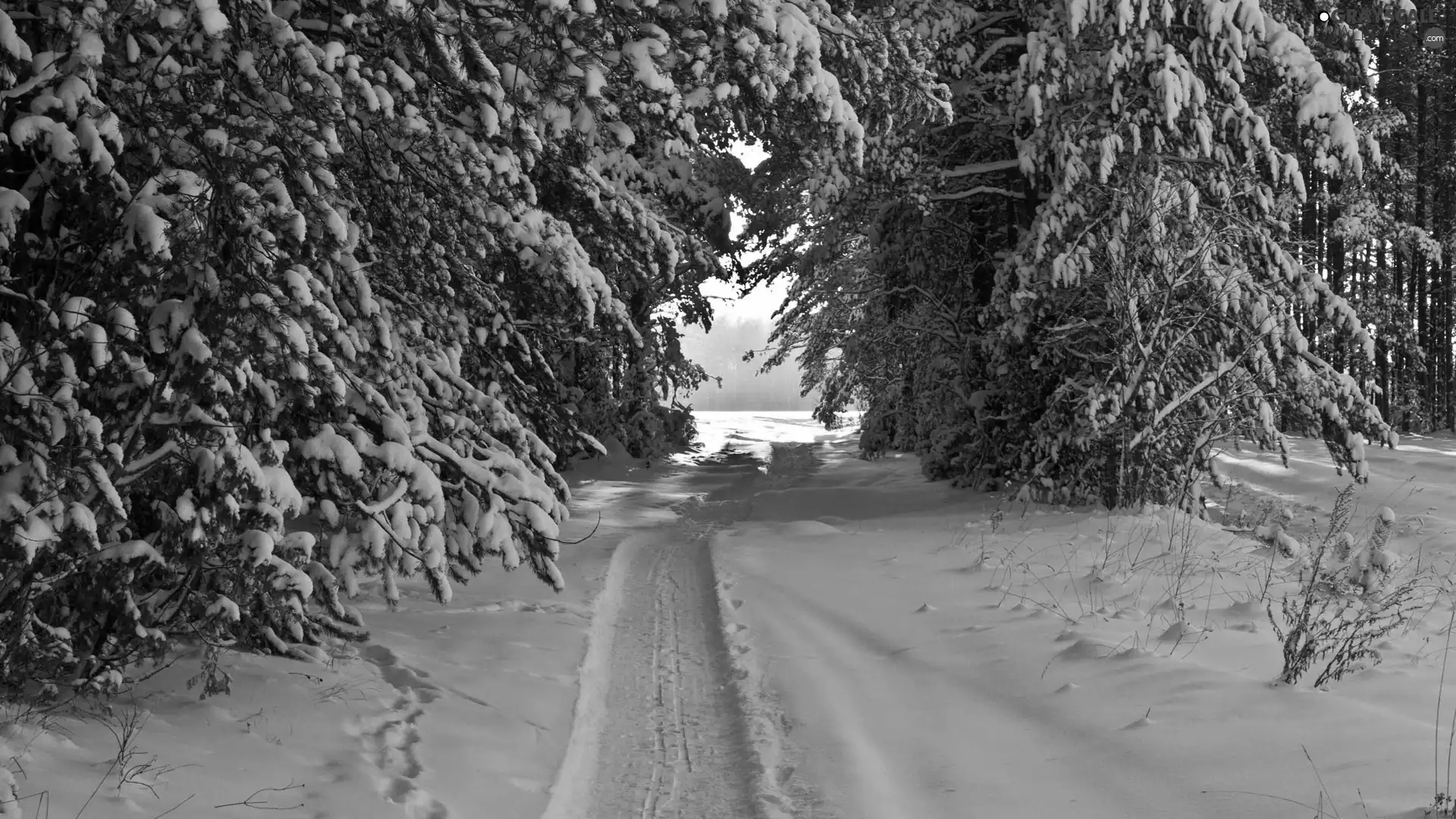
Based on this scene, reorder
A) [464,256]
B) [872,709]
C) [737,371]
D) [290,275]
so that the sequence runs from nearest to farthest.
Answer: [290,275] < [872,709] < [464,256] < [737,371]

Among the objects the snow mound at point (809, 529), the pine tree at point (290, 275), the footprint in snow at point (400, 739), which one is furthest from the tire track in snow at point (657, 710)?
the snow mound at point (809, 529)

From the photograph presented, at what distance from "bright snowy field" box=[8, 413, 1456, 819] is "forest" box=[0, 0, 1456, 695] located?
0.56 meters

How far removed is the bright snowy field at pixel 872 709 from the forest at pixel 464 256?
0.56m

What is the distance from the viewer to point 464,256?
22.5 feet

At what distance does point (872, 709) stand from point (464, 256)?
402cm

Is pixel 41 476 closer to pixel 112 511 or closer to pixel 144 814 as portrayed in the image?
pixel 112 511

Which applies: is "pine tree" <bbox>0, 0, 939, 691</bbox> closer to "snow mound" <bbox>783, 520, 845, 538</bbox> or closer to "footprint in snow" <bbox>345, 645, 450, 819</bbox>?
"footprint in snow" <bbox>345, 645, 450, 819</bbox>

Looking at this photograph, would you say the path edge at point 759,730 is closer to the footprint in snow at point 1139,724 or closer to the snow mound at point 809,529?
the footprint in snow at point 1139,724

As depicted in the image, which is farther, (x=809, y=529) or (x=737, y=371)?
(x=737, y=371)

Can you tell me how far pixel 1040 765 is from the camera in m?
4.75

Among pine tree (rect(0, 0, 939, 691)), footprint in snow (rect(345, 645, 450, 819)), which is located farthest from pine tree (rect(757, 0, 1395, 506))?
footprint in snow (rect(345, 645, 450, 819))

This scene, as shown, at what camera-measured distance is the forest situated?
4203 mm

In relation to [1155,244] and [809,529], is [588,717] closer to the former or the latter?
[809,529]

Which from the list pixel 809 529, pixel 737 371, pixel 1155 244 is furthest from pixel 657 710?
pixel 737 371
